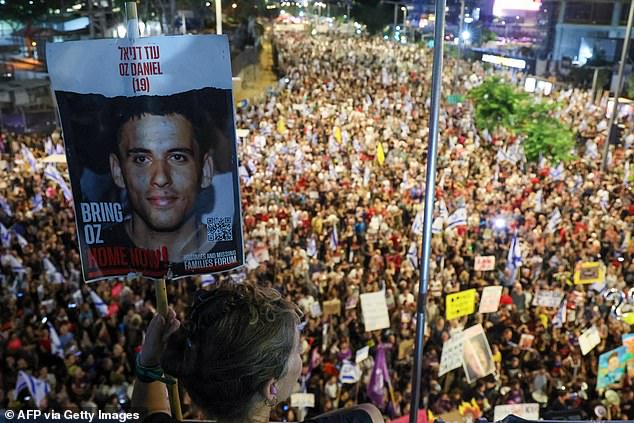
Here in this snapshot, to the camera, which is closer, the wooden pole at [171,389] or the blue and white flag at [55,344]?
the wooden pole at [171,389]

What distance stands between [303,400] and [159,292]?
363cm

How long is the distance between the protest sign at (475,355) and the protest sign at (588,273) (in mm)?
2710

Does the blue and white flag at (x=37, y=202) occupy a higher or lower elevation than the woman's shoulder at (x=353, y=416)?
lower

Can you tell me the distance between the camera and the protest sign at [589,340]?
6098mm

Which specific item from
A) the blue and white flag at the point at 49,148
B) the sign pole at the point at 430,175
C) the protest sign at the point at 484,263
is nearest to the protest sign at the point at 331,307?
the protest sign at the point at 484,263

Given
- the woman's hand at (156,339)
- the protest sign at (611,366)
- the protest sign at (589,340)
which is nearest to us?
the woman's hand at (156,339)

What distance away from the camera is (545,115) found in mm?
15242

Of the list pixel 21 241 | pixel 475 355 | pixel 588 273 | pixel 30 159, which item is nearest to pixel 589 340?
pixel 588 273

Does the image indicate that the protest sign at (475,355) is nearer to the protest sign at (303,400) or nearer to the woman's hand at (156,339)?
the protest sign at (303,400)

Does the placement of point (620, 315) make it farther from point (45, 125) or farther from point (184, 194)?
point (45, 125)

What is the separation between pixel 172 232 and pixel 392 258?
20.0ft

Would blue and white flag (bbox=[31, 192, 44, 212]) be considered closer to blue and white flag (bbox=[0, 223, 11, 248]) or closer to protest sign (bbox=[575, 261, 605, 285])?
blue and white flag (bbox=[0, 223, 11, 248])

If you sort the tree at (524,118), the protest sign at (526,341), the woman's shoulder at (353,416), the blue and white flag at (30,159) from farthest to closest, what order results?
the tree at (524,118), the blue and white flag at (30,159), the protest sign at (526,341), the woman's shoulder at (353,416)

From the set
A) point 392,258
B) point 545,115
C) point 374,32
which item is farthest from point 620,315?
point 374,32
